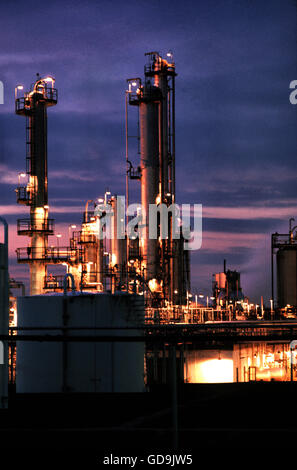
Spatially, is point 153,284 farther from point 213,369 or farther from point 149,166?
point 213,369

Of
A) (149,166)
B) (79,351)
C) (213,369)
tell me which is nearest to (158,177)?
(149,166)

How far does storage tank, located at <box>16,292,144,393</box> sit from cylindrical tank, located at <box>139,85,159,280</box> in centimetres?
2364

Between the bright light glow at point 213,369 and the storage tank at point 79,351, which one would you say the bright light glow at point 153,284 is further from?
the storage tank at point 79,351

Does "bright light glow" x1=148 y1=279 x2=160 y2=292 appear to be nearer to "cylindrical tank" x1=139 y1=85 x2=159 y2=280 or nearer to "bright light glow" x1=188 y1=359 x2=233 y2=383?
"cylindrical tank" x1=139 y1=85 x2=159 y2=280

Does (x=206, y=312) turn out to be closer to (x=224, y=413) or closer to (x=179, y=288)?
(x=179, y=288)

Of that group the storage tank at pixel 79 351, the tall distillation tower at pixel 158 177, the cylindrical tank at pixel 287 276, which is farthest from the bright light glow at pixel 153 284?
the storage tank at pixel 79 351

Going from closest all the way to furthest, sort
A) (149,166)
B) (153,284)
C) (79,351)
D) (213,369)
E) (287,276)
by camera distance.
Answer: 1. (79,351)
2. (213,369)
3. (153,284)
4. (149,166)
5. (287,276)

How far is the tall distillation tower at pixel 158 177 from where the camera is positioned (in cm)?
3722

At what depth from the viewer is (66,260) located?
42.0 metres

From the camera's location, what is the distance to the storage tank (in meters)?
11.8

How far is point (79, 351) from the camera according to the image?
468 inches

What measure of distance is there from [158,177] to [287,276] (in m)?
11.5

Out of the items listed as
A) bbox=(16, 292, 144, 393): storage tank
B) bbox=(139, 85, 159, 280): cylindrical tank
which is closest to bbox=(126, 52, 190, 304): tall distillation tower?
bbox=(139, 85, 159, 280): cylindrical tank

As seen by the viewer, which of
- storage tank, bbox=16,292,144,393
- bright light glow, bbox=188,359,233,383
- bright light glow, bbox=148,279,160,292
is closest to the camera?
storage tank, bbox=16,292,144,393
